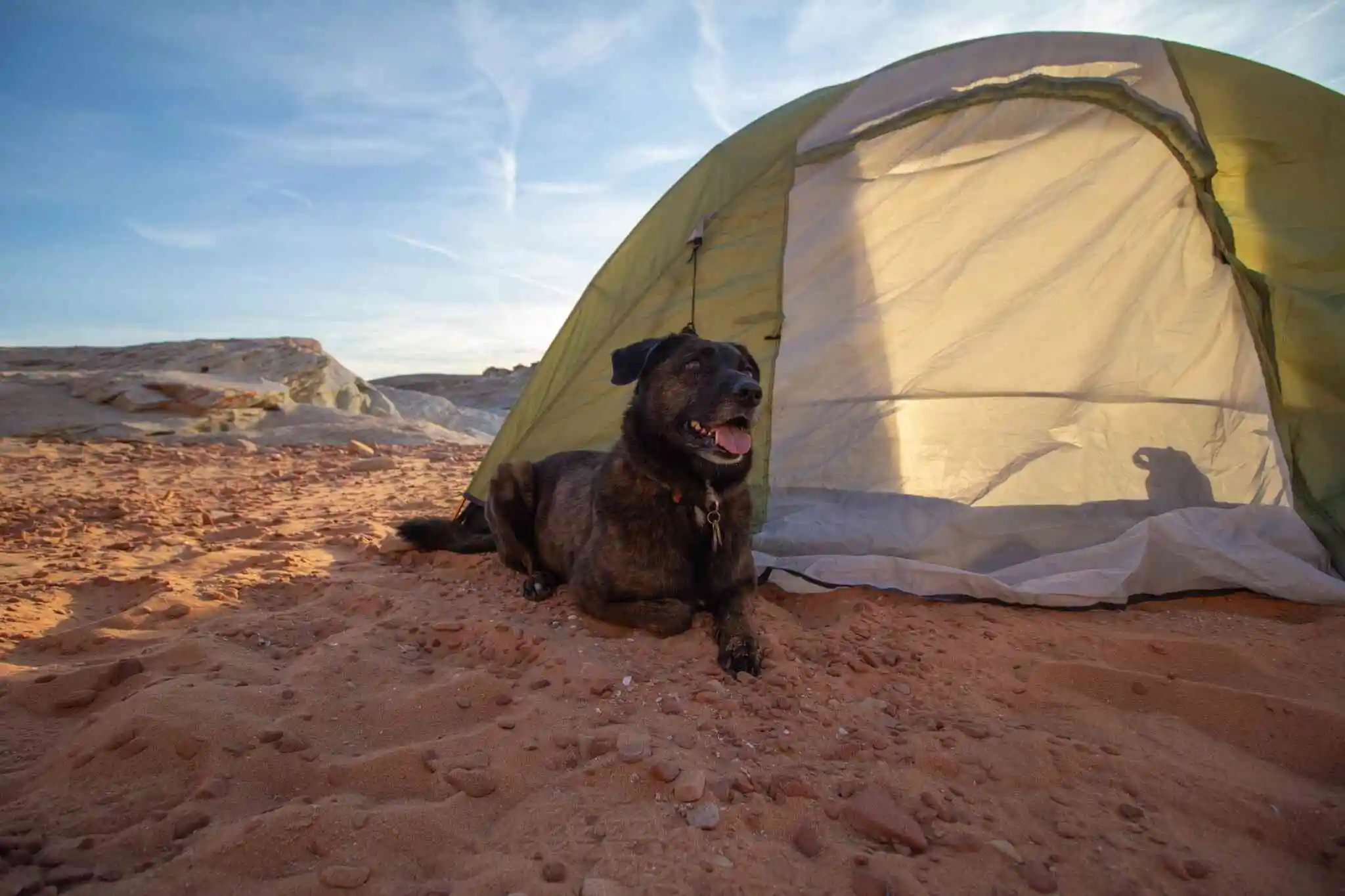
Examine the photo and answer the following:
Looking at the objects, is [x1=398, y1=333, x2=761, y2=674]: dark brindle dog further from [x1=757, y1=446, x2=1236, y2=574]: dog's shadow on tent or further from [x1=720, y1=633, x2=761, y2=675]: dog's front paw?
[x1=757, y1=446, x2=1236, y2=574]: dog's shadow on tent

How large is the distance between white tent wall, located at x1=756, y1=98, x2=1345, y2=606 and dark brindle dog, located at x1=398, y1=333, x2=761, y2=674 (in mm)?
686

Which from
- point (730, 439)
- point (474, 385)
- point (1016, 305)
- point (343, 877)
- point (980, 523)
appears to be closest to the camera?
point (343, 877)

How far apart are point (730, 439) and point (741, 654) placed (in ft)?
2.99

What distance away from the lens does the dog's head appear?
2.96 metres

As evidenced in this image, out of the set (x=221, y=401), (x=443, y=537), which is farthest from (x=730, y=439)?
(x=221, y=401)

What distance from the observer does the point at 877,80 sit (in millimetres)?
4062

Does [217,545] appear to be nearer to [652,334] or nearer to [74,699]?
[74,699]

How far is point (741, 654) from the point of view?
2.56m

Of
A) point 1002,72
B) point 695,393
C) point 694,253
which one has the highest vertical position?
point 1002,72

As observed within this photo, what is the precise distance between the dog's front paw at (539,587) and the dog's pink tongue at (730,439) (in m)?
1.23

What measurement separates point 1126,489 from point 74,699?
15.5 feet

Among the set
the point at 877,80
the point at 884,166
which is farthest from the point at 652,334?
the point at 877,80

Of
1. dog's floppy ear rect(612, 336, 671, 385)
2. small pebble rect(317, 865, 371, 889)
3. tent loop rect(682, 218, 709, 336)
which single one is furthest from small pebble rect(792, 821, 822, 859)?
tent loop rect(682, 218, 709, 336)

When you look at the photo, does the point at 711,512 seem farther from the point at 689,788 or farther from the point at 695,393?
the point at 689,788
